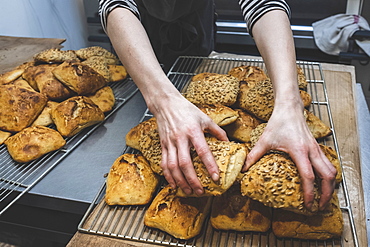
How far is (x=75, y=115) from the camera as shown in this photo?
157cm

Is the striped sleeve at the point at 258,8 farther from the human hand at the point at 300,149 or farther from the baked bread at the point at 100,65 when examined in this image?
the baked bread at the point at 100,65

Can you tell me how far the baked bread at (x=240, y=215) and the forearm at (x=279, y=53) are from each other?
321 mm

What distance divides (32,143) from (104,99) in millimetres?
448

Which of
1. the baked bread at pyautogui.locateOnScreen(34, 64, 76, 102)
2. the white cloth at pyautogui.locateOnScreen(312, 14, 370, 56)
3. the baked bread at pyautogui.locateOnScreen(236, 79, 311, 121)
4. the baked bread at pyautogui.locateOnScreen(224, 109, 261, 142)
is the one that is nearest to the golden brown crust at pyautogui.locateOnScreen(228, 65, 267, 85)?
the baked bread at pyautogui.locateOnScreen(236, 79, 311, 121)

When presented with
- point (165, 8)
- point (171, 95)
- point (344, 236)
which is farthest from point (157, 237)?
point (165, 8)

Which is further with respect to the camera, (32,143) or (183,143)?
(32,143)

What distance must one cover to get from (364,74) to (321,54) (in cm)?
41

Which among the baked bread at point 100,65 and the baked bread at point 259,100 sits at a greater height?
the baked bread at point 259,100

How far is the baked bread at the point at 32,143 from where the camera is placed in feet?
4.63

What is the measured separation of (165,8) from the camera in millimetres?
1892

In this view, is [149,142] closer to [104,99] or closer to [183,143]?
[183,143]

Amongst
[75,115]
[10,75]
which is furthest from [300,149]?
[10,75]

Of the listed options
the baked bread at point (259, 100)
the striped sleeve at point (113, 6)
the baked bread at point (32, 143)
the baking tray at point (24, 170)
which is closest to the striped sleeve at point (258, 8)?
the baked bread at point (259, 100)

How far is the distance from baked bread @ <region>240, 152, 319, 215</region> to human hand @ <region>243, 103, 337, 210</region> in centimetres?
2
